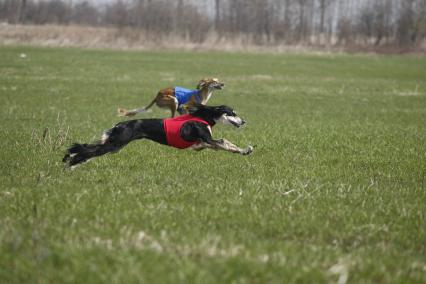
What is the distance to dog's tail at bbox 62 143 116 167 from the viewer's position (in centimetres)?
834

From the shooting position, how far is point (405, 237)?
5324 mm

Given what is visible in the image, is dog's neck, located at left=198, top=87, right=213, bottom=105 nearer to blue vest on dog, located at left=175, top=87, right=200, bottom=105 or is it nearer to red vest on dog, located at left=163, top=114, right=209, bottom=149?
blue vest on dog, located at left=175, top=87, right=200, bottom=105

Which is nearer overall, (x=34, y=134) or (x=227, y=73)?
(x=34, y=134)

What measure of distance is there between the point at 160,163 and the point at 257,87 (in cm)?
2111

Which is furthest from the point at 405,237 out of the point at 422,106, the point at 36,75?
the point at 36,75

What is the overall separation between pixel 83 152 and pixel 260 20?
93.3 meters

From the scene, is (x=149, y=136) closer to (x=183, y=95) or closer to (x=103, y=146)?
(x=103, y=146)

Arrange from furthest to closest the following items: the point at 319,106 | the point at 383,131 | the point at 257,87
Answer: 1. the point at 257,87
2. the point at 319,106
3. the point at 383,131

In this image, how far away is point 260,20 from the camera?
3868 inches

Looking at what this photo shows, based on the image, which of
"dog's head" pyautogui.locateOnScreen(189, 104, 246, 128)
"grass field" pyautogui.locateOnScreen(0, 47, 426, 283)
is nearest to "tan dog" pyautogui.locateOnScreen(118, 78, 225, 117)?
"grass field" pyautogui.locateOnScreen(0, 47, 426, 283)

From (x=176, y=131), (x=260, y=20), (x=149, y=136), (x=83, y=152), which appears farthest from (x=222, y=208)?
(x=260, y=20)

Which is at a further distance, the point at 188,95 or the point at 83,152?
the point at 188,95

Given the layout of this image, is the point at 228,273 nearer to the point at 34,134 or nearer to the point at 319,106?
the point at 34,134

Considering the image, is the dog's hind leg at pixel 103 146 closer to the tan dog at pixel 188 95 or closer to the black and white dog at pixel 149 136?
the black and white dog at pixel 149 136
